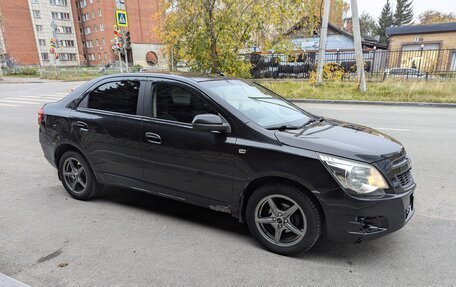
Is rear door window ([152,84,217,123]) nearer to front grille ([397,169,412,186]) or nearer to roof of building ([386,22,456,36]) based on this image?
front grille ([397,169,412,186])

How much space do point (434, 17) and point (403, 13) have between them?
301 inches

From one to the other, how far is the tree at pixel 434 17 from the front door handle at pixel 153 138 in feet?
256

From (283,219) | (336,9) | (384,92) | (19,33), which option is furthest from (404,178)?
(19,33)

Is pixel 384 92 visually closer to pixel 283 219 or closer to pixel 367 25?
pixel 283 219

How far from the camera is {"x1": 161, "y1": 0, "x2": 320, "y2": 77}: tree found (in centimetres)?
1456

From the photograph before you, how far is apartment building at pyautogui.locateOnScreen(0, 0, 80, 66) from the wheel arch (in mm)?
66074

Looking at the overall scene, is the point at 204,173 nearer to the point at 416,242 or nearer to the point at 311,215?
the point at 311,215

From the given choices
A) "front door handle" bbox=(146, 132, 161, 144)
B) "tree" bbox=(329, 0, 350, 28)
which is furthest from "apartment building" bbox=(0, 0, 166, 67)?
"front door handle" bbox=(146, 132, 161, 144)

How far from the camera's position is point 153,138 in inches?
143

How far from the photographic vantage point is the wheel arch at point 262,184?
113 inches

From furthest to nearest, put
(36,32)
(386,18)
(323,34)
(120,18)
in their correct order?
(386,18), (36,32), (323,34), (120,18)

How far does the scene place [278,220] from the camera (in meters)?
3.05

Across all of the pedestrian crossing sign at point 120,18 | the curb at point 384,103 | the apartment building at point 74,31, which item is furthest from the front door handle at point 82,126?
the apartment building at point 74,31

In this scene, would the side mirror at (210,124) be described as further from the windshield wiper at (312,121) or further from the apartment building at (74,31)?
the apartment building at (74,31)
